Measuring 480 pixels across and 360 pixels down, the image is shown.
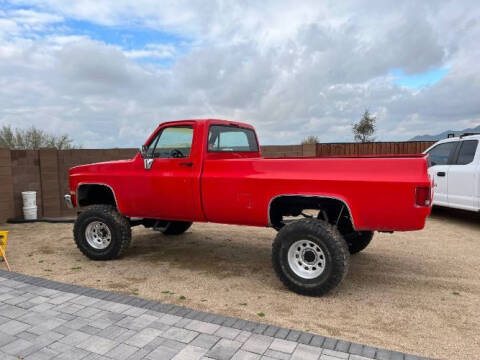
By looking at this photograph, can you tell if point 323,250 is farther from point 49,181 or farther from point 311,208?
point 49,181

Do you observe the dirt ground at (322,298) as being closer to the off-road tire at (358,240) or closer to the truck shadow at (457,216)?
the off-road tire at (358,240)

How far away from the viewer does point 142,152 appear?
5867mm

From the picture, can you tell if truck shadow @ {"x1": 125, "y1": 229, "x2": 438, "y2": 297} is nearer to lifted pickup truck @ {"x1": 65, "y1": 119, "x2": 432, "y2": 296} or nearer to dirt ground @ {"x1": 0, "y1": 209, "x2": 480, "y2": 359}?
dirt ground @ {"x1": 0, "y1": 209, "x2": 480, "y2": 359}

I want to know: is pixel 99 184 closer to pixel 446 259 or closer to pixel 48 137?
pixel 446 259

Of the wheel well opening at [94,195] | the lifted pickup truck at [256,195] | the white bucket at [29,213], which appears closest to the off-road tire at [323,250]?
the lifted pickup truck at [256,195]

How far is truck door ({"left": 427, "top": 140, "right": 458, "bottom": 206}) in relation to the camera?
8711mm

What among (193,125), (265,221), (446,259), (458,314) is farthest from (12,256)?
(446,259)

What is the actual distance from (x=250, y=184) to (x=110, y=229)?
2.49m

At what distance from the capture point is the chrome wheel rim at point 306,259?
460 centimetres

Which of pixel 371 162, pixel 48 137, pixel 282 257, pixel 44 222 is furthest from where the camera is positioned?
pixel 48 137

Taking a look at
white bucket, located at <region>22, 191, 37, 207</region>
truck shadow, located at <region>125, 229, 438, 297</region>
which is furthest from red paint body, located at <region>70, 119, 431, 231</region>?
white bucket, located at <region>22, 191, 37, 207</region>

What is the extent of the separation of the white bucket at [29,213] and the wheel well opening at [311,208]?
23.7ft

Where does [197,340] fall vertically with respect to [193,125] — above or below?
below

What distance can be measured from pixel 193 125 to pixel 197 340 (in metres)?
3.11
